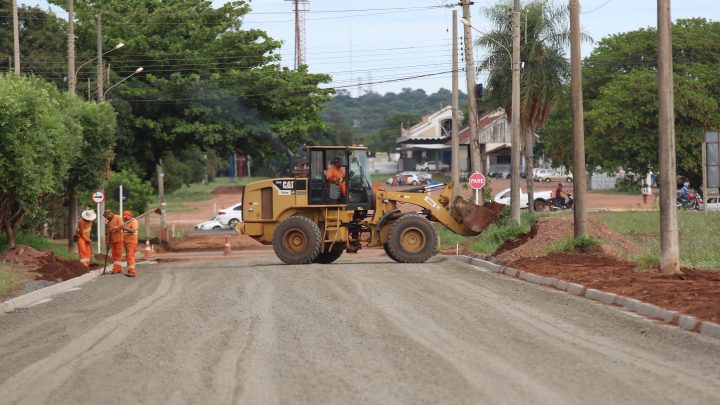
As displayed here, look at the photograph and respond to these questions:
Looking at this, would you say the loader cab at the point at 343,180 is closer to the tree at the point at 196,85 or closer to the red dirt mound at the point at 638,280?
the red dirt mound at the point at 638,280

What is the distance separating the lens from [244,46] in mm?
56625

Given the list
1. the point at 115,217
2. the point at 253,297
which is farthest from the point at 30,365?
the point at 115,217

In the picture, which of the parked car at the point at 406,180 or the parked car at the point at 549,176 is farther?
the parked car at the point at 406,180

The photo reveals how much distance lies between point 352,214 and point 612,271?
31.1 ft

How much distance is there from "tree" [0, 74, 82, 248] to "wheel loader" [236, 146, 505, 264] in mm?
6201

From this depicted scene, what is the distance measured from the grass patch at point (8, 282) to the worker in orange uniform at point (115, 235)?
12.0ft

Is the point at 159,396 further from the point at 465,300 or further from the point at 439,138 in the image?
the point at 439,138

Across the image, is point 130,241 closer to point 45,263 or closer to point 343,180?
point 45,263

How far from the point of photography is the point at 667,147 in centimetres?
1995

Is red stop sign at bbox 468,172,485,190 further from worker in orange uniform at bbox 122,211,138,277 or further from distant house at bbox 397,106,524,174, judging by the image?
distant house at bbox 397,106,524,174

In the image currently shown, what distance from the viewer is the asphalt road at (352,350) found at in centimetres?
1002

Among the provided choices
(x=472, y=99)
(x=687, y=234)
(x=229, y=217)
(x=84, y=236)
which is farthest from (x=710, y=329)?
(x=229, y=217)

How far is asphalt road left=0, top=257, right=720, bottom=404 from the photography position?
394 inches

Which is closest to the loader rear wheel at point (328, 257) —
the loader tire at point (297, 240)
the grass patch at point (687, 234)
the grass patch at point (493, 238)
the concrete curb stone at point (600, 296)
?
the loader tire at point (297, 240)
